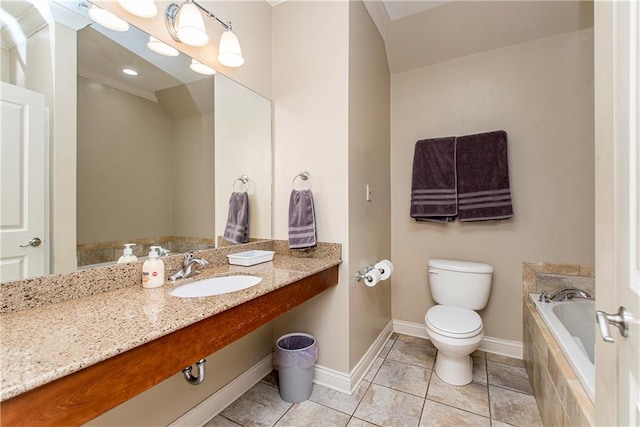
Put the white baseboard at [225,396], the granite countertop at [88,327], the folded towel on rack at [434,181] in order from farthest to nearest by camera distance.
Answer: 1. the folded towel on rack at [434,181]
2. the white baseboard at [225,396]
3. the granite countertop at [88,327]

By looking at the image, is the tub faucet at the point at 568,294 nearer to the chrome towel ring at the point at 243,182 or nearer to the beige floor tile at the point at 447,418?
the beige floor tile at the point at 447,418

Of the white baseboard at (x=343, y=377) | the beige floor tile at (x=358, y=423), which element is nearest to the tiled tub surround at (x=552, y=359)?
the beige floor tile at (x=358, y=423)

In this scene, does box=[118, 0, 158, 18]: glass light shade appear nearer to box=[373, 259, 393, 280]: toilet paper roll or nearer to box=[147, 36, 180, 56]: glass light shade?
box=[147, 36, 180, 56]: glass light shade

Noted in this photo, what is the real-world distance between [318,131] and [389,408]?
1.64 meters

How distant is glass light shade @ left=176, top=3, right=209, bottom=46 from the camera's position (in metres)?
1.28

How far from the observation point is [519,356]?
206 cm

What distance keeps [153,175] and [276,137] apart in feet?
2.84

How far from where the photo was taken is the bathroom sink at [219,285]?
4.07 feet

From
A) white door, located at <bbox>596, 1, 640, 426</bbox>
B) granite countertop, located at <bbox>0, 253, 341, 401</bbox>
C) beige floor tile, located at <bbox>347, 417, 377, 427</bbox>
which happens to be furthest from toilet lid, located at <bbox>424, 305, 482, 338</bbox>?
granite countertop, located at <bbox>0, 253, 341, 401</bbox>

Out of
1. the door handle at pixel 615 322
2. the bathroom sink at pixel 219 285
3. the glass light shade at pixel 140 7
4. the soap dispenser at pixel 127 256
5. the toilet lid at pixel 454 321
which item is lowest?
the toilet lid at pixel 454 321

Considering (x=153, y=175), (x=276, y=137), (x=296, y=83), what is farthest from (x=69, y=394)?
(x=296, y=83)

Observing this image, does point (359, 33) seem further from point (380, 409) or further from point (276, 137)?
point (380, 409)

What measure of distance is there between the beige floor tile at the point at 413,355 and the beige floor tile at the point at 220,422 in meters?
1.15

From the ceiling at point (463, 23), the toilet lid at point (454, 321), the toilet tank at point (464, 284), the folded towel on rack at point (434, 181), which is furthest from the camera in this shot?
the folded towel on rack at point (434, 181)
